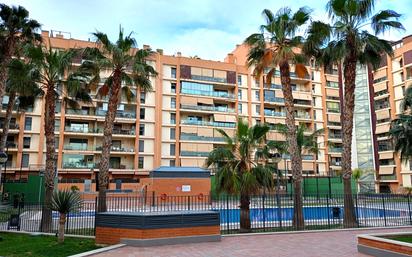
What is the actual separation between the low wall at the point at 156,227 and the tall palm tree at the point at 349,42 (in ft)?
28.3

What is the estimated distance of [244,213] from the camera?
16.6 m

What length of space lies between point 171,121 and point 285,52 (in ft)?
131

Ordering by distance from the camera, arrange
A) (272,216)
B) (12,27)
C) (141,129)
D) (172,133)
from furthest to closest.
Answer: (172,133)
(141,129)
(12,27)
(272,216)

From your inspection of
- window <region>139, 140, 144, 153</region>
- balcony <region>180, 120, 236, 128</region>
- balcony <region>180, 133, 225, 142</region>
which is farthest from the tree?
balcony <region>180, 120, 236, 128</region>

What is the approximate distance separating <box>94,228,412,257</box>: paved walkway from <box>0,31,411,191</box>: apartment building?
114ft

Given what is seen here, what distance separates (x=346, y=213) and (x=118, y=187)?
34.5 m

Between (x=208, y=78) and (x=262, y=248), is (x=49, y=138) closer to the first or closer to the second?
(x=262, y=248)

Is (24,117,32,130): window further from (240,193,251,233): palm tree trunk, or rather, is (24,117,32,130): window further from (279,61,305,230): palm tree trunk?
(240,193,251,233): palm tree trunk

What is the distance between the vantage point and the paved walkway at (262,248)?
10.7 metres

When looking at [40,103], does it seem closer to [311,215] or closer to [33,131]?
[33,131]

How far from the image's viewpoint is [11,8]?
21.4 metres

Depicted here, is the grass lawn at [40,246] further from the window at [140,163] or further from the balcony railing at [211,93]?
the balcony railing at [211,93]

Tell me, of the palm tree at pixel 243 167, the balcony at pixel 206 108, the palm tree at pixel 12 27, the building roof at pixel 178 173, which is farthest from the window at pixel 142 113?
the palm tree at pixel 243 167

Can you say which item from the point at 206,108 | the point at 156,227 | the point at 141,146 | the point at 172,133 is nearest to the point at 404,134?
the point at 156,227
